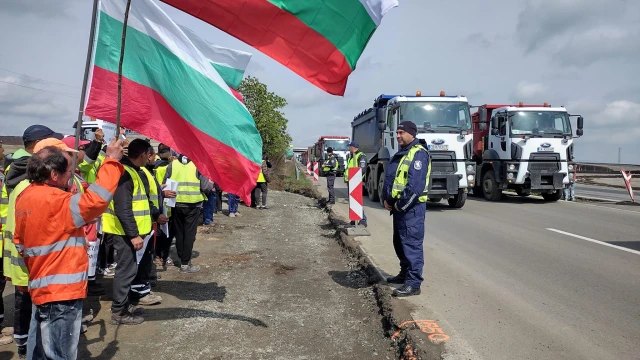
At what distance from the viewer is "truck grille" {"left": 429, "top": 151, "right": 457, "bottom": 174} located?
12703 millimetres

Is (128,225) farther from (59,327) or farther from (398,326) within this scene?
(398,326)

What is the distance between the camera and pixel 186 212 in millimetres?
6602

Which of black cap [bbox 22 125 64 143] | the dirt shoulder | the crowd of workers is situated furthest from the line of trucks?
black cap [bbox 22 125 64 143]

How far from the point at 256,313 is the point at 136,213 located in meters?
1.58

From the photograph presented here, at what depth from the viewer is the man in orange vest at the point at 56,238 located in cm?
279

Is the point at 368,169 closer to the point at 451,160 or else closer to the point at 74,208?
the point at 451,160

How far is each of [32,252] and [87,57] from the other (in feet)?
4.29

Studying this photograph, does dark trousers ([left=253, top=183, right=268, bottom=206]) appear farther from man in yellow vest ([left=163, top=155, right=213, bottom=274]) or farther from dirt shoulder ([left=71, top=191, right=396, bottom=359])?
man in yellow vest ([left=163, top=155, right=213, bottom=274])

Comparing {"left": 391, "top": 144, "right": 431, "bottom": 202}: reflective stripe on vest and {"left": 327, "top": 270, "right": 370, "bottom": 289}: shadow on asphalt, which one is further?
{"left": 327, "top": 270, "right": 370, "bottom": 289}: shadow on asphalt

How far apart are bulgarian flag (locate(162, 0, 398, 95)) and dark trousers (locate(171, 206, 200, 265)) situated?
11.1 ft

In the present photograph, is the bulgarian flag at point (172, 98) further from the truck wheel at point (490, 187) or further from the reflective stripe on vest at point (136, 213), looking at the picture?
the truck wheel at point (490, 187)

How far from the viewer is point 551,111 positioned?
14531 millimetres

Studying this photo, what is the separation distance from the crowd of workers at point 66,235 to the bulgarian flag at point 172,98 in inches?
20.8

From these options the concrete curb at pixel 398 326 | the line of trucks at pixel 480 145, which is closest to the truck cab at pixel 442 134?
the line of trucks at pixel 480 145
